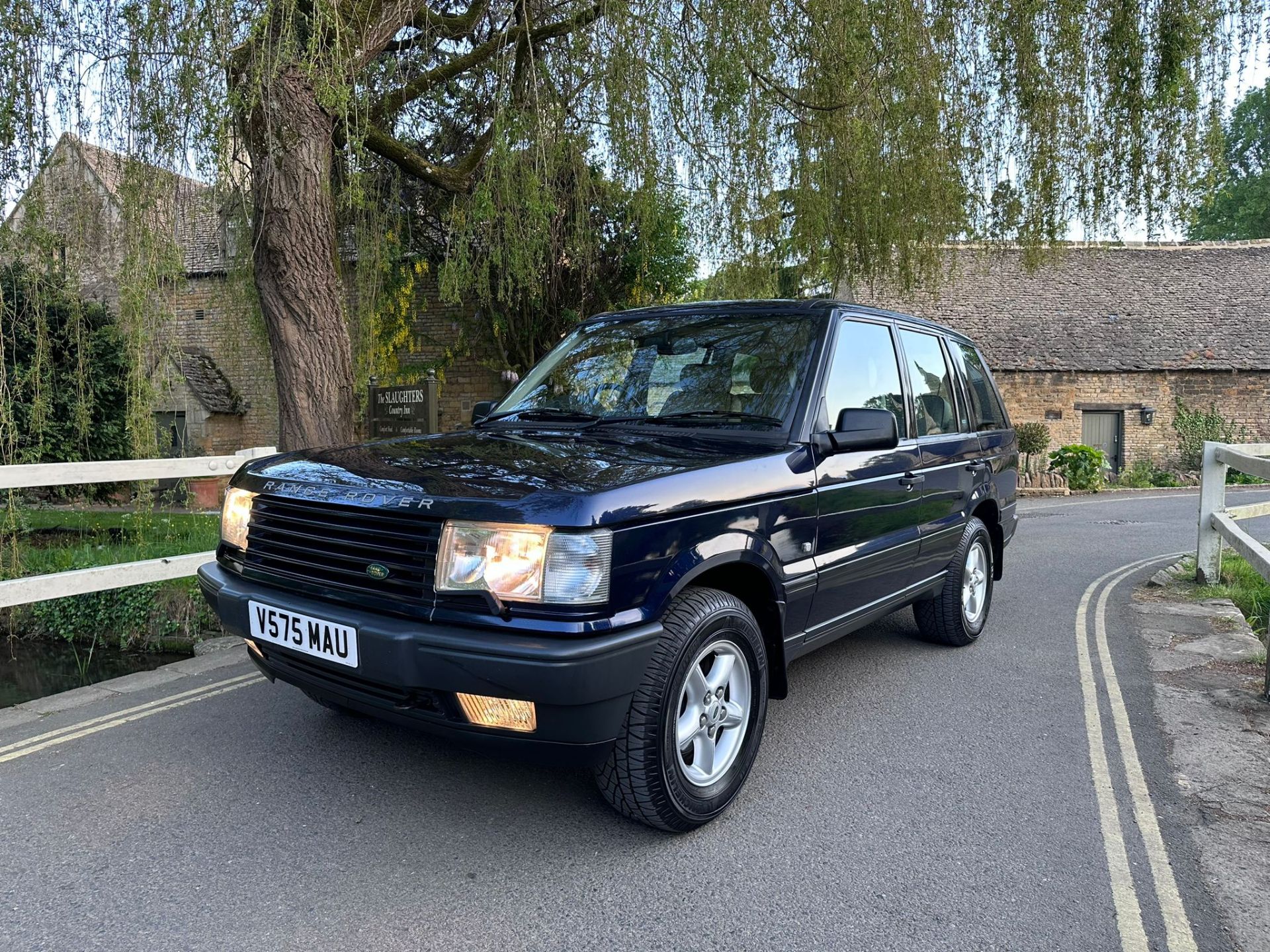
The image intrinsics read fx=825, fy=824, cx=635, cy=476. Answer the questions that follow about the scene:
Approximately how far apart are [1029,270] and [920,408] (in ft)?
16.6

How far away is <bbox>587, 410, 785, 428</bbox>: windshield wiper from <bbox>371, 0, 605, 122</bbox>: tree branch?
515 cm

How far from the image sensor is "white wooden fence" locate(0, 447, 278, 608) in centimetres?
462

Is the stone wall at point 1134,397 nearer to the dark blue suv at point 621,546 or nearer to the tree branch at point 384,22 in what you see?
the tree branch at point 384,22

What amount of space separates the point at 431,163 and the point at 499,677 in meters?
7.67

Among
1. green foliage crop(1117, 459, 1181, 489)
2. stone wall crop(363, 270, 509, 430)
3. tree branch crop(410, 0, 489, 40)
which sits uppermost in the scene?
tree branch crop(410, 0, 489, 40)

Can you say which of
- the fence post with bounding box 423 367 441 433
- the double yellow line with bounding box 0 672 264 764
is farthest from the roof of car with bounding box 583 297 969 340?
the fence post with bounding box 423 367 441 433

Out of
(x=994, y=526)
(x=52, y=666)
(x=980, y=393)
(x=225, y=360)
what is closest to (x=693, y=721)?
(x=994, y=526)

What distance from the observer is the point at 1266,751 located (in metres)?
3.68

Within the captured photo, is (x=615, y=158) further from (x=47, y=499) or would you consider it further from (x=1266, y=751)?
(x=47, y=499)

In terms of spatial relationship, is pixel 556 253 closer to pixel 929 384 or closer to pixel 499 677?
pixel 929 384

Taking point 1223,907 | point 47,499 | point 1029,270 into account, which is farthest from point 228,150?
point 47,499

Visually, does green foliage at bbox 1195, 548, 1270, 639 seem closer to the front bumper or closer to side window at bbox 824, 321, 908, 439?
side window at bbox 824, 321, 908, 439

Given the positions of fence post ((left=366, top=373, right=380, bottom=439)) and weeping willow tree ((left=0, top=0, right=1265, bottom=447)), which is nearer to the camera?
weeping willow tree ((left=0, top=0, right=1265, bottom=447))

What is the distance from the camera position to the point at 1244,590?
6910mm
